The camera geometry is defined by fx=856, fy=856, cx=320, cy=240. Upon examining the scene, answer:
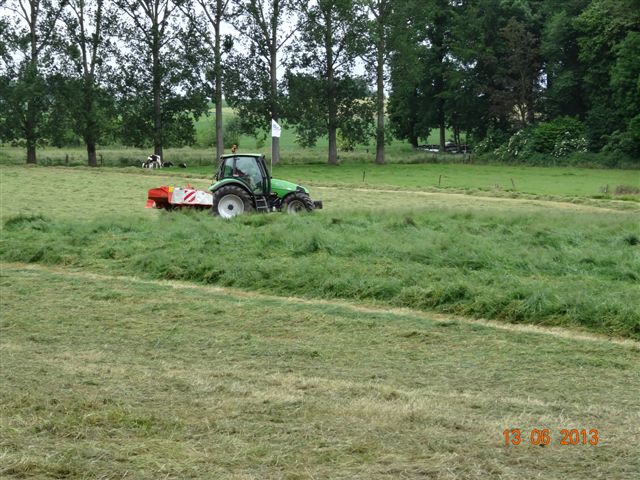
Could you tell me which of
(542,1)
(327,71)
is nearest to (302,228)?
(327,71)

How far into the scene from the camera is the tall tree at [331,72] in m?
61.2

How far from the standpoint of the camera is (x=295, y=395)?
7082mm

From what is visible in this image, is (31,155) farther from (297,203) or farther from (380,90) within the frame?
(297,203)

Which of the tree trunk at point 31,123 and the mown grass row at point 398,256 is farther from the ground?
the tree trunk at point 31,123

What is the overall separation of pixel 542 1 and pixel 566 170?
920 inches

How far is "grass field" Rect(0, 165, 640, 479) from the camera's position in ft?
18.3

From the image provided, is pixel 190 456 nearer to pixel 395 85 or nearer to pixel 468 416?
pixel 468 416

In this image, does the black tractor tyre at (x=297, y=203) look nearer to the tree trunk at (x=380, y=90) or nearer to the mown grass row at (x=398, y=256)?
the mown grass row at (x=398, y=256)

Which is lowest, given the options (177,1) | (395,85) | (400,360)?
(400,360)

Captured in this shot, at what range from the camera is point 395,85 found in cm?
6341

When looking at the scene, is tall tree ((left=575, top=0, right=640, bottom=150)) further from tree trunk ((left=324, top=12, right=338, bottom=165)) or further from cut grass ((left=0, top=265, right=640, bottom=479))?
cut grass ((left=0, top=265, right=640, bottom=479))
